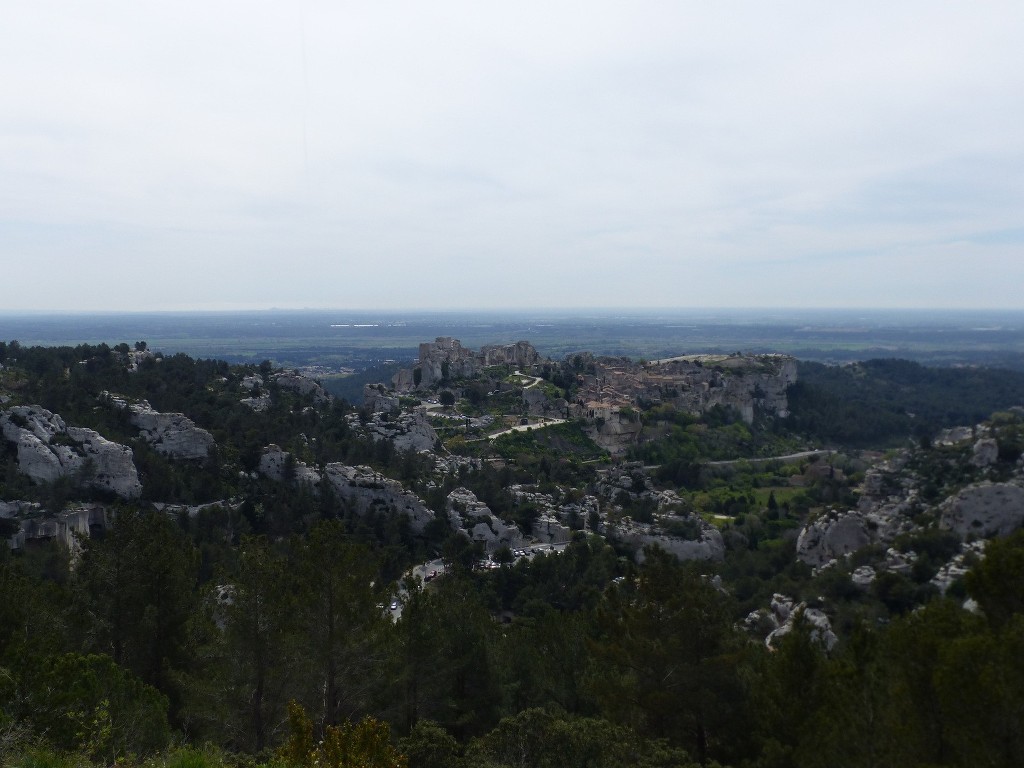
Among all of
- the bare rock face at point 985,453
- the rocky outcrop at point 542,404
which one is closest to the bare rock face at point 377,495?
the bare rock face at point 985,453

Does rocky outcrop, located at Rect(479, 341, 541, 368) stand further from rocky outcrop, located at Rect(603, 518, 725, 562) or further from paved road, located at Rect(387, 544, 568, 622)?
paved road, located at Rect(387, 544, 568, 622)

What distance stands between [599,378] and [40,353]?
51077mm

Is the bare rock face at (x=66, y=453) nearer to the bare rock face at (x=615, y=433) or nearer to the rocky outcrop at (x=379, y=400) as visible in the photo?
the rocky outcrop at (x=379, y=400)

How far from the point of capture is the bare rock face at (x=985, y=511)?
2812 cm

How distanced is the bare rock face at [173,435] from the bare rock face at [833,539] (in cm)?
2960

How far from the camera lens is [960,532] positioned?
2834 centimetres

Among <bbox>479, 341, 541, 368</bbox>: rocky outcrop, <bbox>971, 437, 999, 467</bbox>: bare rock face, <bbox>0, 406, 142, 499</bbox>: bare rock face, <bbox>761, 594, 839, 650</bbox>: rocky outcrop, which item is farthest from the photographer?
<bbox>479, 341, 541, 368</bbox>: rocky outcrop

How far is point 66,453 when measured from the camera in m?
31.2

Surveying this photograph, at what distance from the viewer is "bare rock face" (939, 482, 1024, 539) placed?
28125 mm

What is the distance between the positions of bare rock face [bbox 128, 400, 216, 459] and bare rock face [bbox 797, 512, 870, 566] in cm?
2960

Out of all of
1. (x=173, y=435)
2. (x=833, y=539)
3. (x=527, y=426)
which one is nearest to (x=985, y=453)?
(x=833, y=539)

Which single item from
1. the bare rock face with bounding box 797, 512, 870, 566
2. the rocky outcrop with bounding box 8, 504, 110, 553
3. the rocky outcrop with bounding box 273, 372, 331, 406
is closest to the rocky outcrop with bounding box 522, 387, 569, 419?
the rocky outcrop with bounding box 273, 372, 331, 406

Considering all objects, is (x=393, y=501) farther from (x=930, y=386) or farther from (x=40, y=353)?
(x=930, y=386)

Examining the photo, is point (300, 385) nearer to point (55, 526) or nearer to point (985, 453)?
point (55, 526)
